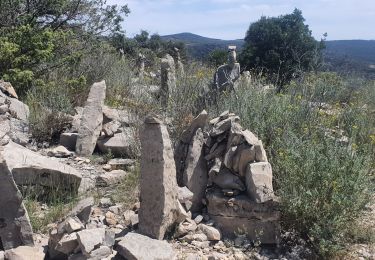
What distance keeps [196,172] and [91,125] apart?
7.08 feet

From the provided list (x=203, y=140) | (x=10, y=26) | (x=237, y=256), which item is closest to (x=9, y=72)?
(x=10, y=26)

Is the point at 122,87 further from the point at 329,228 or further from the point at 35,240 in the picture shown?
the point at 329,228

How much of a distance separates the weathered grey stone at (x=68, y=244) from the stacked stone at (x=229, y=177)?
1192 millimetres

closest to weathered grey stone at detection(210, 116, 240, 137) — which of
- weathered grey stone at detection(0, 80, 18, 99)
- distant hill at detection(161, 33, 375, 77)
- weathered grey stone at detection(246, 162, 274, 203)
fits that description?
weathered grey stone at detection(246, 162, 274, 203)

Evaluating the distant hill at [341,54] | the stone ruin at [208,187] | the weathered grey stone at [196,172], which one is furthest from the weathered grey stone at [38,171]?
the distant hill at [341,54]

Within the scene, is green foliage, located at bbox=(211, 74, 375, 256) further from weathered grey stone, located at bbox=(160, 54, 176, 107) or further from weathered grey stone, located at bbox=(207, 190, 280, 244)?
weathered grey stone, located at bbox=(160, 54, 176, 107)

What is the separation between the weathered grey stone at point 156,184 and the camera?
12.3 feet

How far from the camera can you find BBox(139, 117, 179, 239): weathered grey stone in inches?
148

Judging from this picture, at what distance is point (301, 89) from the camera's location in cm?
672

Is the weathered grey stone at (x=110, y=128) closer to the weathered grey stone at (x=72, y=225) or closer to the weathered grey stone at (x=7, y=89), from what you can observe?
the weathered grey stone at (x=7, y=89)

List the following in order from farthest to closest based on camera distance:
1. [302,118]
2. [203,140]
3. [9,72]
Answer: [9,72], [302,118], [203,140]

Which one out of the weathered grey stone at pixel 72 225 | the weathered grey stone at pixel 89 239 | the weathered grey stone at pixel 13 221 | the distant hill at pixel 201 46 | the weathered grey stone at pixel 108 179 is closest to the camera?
the weathered grey stone at pixel 89 239

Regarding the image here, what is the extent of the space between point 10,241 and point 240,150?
2.00 meters

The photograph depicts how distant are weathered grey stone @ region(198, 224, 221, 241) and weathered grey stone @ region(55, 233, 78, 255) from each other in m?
1.06
